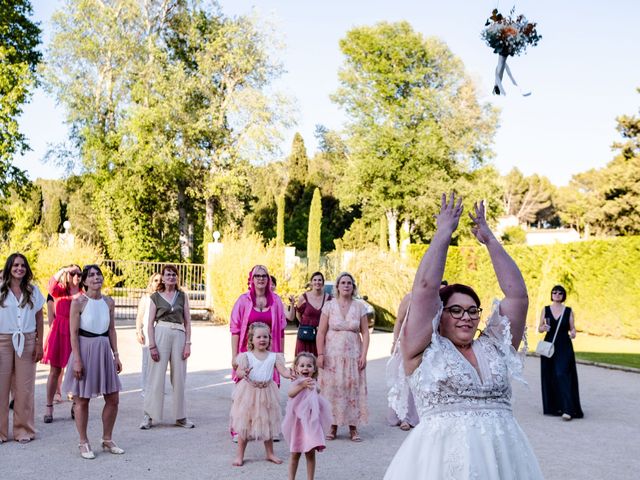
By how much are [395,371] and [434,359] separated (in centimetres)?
34

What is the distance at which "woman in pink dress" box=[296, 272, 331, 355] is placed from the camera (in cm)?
960

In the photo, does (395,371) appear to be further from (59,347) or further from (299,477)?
(59,347)

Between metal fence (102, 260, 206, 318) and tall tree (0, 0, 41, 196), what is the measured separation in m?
6.91

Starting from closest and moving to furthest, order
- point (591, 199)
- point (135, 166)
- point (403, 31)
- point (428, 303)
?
1. point (428, 303)
2. point (135, 166)
3. point (591, 199)
4. point (403, 31)

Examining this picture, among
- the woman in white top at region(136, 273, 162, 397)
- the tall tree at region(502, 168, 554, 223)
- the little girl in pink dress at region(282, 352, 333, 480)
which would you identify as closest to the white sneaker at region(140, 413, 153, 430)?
the woman in white top at region(136, 273, 162, 397)

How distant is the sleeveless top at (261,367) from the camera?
24.8ft

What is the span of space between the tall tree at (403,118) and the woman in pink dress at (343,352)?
38.7 meters

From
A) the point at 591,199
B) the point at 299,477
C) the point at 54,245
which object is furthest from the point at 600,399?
the point at 591,199

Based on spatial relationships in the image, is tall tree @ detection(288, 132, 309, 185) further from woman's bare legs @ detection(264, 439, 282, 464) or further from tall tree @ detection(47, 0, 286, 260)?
woman's bare legs @ detection(264, 439, 282, 464)

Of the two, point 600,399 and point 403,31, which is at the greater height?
point 403,31

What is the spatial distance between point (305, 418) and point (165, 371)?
9.99 ft

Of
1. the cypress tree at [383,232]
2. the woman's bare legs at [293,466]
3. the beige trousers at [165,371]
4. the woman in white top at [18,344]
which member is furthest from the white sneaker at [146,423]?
the cypress tree at [383,232]

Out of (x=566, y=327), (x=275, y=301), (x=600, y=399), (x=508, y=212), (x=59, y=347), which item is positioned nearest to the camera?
(x=275, y=301)

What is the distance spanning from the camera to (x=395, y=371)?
3.50 meters
